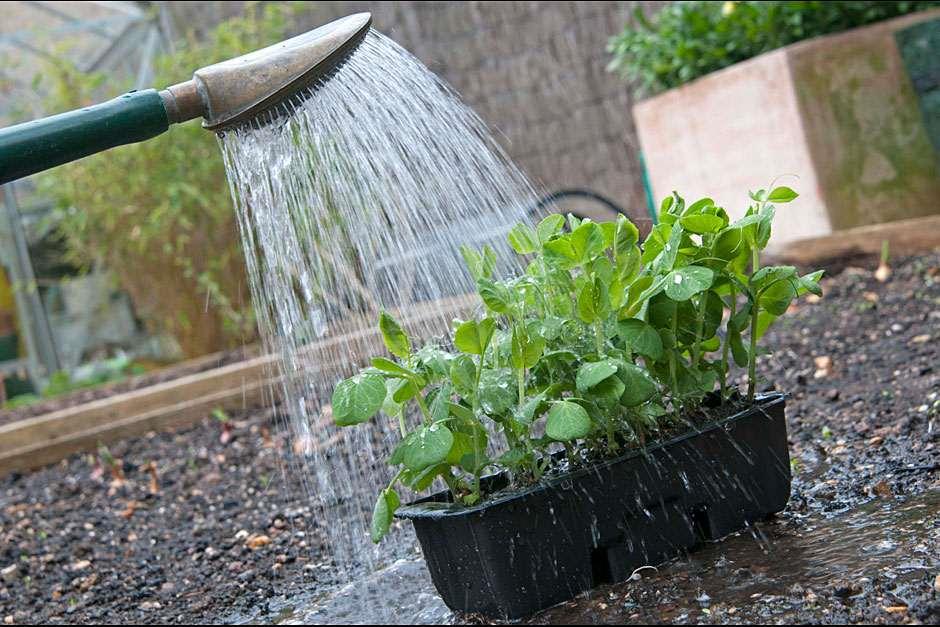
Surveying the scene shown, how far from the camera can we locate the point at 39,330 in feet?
27.6

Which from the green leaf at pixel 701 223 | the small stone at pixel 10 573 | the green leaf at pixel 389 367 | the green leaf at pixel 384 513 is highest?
the green leaf at pixel 701 223

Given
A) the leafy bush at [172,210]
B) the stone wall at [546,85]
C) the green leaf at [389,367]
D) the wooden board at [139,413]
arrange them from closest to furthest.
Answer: the green leaf at [389,367] → the wooden board at [139,413] → the leafy bush at [172,210] → the stone wall at [546,85]

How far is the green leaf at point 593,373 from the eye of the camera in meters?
1.53

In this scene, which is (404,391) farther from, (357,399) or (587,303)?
(587,303)

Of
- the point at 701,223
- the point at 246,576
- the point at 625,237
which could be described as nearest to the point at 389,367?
the point at 625,237

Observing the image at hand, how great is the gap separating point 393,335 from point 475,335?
14 cm

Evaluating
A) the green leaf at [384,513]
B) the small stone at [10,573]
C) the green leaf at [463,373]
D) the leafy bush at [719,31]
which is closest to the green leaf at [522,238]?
the green leaf at [463,373]

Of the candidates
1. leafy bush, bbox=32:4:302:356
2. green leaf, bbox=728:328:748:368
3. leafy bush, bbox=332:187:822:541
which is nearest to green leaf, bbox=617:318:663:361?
leafy bush, bbox=332:187:822:541

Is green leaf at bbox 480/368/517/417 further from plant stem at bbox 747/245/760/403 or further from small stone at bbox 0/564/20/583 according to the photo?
small stone at bbox 0/564/20/583

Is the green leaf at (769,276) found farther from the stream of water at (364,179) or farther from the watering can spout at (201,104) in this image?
the watering can spout at (201,104)

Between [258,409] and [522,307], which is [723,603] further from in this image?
[258,409]

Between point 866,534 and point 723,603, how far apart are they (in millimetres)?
314

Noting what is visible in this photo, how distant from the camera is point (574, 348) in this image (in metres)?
1.70

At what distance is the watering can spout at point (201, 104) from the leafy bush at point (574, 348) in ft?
1.29
